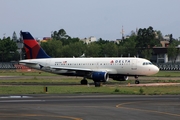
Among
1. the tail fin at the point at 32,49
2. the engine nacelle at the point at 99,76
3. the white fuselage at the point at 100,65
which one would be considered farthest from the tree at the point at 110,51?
the engine nacelle at the point at 99,76

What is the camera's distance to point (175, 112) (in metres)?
26.3

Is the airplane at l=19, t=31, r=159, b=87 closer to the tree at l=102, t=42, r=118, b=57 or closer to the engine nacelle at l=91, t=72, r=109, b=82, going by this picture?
the engine nacelle at l=91, t=72, r=109, b=82

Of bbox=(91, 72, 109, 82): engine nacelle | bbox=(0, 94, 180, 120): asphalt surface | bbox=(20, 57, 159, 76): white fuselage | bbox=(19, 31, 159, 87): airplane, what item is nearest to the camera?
bbox=(0, 94, 180, 120): asphalt surface

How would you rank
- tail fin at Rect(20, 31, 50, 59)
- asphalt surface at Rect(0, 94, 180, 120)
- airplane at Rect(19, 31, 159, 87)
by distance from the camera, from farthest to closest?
1. tail fin at Rect(20, 31, 50, 59)
2. airplane at Rect(19, 31, 159, 87)
3. asphalt surface at Rect(0, 94, 180, 120)

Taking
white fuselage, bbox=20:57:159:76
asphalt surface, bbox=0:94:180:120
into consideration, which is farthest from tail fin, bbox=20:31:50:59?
asphalt surface, bbox=0:94:180:120

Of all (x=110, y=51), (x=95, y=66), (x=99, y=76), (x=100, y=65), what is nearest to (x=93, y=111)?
(x=99, y=76)

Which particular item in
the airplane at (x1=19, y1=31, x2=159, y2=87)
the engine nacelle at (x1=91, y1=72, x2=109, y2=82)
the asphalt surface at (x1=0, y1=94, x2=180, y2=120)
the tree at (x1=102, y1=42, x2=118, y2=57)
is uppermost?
the tree at (x1=102, y1=42, x2=118, y2=57)

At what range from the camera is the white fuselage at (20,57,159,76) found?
199ft

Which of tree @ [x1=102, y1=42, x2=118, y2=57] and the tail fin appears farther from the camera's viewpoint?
tree @ [x1=102, y1=42, x2=118, y2=57]

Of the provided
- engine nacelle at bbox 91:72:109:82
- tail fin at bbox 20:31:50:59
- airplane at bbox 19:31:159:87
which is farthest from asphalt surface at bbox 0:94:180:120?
tail fin at bbox 20:31:50:59

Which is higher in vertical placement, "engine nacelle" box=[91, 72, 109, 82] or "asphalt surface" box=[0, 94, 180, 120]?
"engine nacelle" box=[91, 72, 109, 82]

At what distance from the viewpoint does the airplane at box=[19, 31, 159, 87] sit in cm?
6056

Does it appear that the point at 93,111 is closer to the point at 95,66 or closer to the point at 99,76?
the point at 99,76

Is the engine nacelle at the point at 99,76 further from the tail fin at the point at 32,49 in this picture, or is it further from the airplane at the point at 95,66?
the tail fin at the point at 32,49
